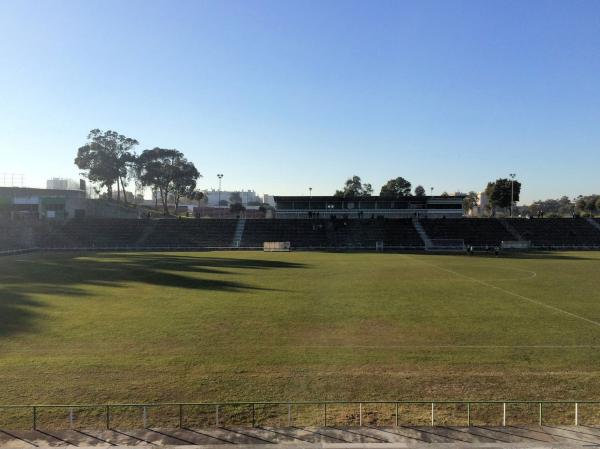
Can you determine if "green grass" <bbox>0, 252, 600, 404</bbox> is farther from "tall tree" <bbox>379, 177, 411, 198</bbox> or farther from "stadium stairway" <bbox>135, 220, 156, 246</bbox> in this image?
"tall tree" <bbox>379, 177, 411, 198</bbox>

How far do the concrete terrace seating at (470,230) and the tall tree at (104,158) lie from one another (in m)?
71.0

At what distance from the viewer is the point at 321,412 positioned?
11477mm

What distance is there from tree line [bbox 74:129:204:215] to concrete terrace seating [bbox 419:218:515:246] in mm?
62051

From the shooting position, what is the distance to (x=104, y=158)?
10025cm

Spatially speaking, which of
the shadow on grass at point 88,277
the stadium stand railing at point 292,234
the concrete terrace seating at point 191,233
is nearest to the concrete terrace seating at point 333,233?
the stadium stand railing at point 292,234

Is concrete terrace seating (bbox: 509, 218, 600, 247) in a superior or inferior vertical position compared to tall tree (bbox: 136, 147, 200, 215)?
inferior

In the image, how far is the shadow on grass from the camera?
23.7 meters

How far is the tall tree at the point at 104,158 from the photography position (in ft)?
327

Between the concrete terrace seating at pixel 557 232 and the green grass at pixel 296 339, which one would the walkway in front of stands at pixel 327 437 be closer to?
the green grass at pixel 296 339

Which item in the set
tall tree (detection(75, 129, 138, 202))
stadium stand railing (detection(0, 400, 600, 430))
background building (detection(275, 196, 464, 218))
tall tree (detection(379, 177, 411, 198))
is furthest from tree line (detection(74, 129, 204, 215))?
stadium stand railing (detection(0, 400, 600, 430))

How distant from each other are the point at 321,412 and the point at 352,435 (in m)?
1.64

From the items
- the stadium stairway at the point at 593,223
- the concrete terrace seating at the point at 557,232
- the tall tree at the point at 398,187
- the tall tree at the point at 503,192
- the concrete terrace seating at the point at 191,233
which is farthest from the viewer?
the tall tree at the point at 398,187

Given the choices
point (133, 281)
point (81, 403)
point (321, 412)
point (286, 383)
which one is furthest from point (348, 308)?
point (133, 281)

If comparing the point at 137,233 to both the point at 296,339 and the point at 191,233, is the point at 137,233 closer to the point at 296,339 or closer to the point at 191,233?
the point at 191,233
